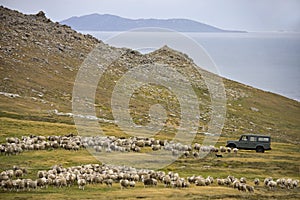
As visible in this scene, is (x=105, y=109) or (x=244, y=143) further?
(x=105, y=109)

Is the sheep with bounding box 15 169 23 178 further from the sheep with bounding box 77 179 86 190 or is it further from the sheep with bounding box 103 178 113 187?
the sheep with bounding box 103 178 113 187

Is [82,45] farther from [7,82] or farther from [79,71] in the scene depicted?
[7,82]

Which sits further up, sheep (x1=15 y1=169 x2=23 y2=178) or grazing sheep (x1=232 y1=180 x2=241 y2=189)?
sheep (x1=15 y1=169 x2=23 y2=178)

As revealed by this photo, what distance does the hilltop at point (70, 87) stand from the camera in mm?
71325

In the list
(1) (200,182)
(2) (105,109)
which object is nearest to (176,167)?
(1) (200,182)

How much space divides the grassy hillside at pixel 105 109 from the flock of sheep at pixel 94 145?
50.5 inches

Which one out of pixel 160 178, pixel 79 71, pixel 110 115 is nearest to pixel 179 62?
pixel 79 71

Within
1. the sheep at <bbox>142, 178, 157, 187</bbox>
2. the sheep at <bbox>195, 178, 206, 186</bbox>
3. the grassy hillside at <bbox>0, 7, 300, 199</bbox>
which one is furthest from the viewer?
the grassy hillside at <bbox>0, 7, 300, 199</bbox>

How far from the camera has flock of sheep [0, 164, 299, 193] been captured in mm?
32156

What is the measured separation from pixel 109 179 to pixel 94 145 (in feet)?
44.9

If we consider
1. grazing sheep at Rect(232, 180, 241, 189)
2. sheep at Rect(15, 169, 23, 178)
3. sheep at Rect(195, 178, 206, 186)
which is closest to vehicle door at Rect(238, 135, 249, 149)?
grazing sheep at Rect(232, 180, 241, 189)

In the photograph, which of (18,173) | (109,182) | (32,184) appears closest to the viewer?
(32,184)

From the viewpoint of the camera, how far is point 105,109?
76.6 m

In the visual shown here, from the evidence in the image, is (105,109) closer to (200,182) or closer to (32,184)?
(200,182)
